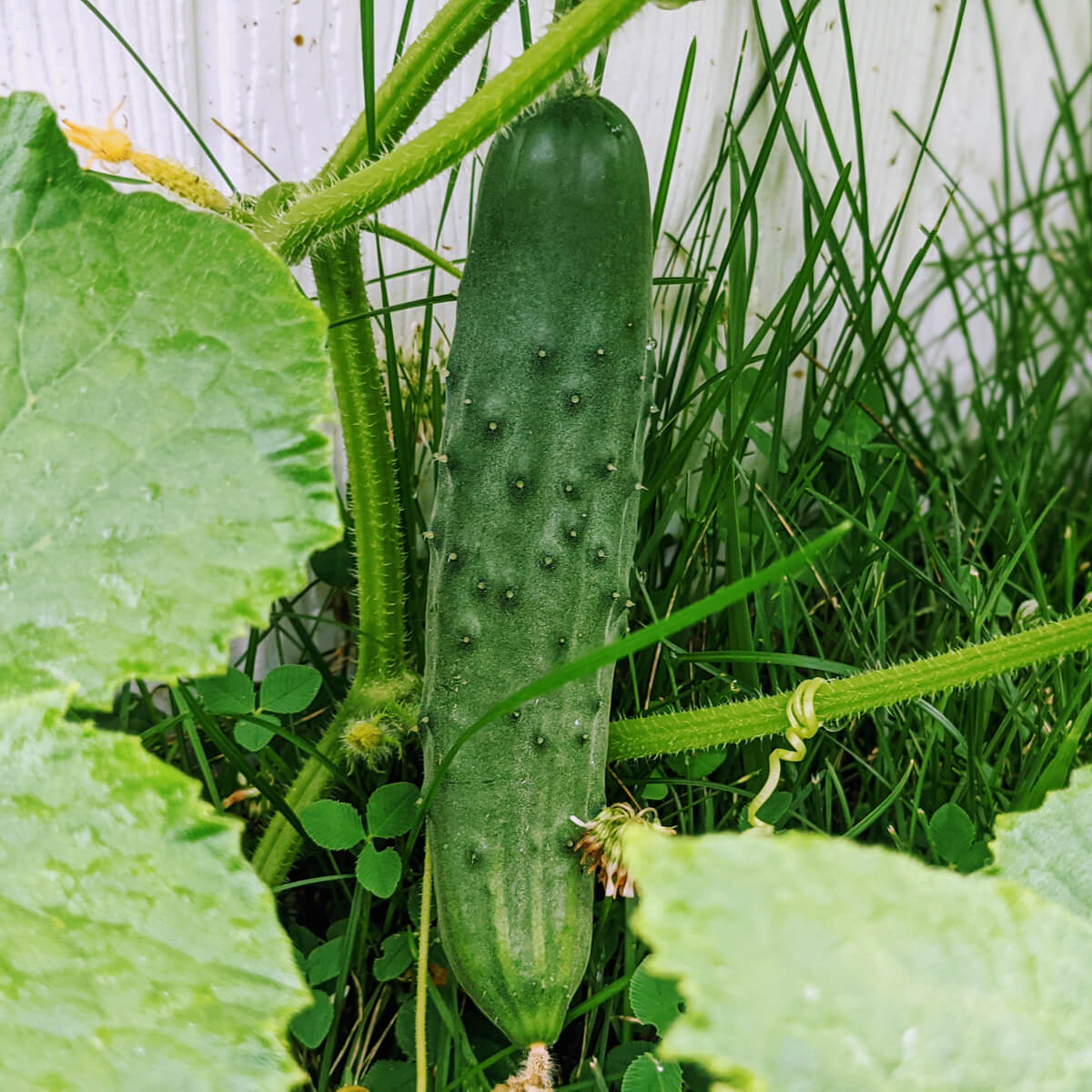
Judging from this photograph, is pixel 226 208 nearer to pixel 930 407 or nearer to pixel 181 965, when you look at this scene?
pixel 181 965

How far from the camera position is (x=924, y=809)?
1.03m

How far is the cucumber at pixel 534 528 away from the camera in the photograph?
30.7 inches

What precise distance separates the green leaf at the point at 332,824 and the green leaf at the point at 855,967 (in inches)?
17.8

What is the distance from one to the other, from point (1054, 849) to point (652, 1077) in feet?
1.08

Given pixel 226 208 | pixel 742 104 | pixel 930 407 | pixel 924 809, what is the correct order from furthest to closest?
pixel 930 407 < pixel 742 104 < pixel 924 809 < pixel 226 208

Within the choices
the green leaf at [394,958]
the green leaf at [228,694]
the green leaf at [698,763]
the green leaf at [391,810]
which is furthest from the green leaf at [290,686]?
the green leaf at [698,763]

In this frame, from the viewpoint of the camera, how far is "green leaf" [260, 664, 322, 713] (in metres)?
0.94

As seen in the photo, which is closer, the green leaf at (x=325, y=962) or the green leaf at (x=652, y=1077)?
the green leaf at (x=652, y=1077)

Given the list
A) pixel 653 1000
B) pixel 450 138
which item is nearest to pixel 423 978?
pixel 653 1000

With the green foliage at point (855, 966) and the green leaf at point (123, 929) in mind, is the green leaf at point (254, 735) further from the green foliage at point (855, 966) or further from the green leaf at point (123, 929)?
the green foliage at point (855, 966)

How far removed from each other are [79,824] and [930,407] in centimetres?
149

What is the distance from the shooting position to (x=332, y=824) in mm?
877

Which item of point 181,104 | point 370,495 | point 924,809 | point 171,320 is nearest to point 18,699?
point 171,320

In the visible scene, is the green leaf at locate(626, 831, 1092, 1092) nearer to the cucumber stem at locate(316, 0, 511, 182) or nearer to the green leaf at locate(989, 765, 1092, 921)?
the green leaf at locate(989, 765, 1092, 921)
